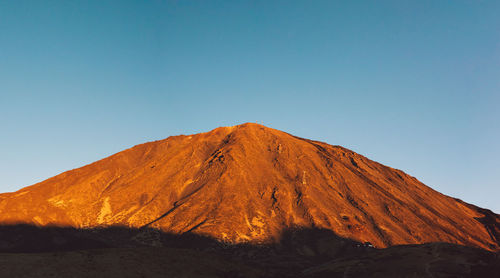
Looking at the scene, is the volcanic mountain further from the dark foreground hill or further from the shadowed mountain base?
the shadowed mountain base

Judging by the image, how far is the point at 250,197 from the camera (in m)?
99.9

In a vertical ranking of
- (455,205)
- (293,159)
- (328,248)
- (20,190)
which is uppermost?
(293,159)

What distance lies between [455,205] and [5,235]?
454 feet

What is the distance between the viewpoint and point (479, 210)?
427 ft

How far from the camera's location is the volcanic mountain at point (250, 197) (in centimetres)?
9081

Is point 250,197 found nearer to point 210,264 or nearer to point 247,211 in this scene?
point 247,211

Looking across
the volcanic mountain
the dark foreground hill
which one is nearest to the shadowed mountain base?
the dark foreground hill

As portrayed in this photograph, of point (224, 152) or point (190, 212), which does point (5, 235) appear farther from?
point (224, 152)

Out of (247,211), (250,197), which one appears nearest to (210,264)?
(247,211)

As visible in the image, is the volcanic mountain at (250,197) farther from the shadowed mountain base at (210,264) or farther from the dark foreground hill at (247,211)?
the shadowed mountain base at (210,264)

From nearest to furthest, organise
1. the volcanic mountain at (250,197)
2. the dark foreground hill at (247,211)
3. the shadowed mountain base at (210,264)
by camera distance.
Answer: the shadowed mountain base at (210,264)
the dark foreground hill at (247,211)
the volcanic mountain at (250,197)

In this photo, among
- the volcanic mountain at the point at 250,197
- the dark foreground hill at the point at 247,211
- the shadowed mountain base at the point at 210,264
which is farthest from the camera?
the volcanic mountain at the point at 250,197

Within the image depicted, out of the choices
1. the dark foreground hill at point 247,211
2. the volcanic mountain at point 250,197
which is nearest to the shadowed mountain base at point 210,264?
the dark foreground hill at point 247,211

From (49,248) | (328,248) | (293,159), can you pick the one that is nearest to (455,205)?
(293,159)
